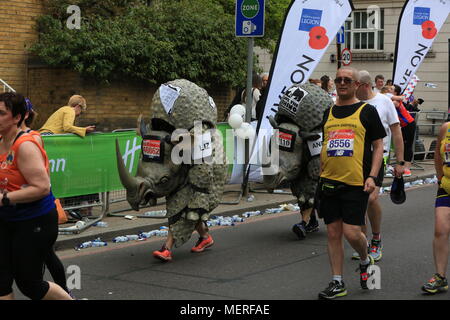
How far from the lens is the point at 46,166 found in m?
5.54

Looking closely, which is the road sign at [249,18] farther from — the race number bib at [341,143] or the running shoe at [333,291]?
the running shoe at [333,291]

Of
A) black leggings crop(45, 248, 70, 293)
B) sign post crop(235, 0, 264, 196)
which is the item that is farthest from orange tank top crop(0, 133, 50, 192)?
sign post crop(235, 0, 264, 196)

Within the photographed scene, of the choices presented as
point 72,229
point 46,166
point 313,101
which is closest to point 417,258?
point 313,101

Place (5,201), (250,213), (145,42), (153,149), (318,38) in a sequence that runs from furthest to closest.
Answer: (145,42), (318,38), (250,213), (153,149), (5,201)

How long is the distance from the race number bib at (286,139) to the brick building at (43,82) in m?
8.09

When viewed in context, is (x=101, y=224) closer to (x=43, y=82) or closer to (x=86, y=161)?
(x=86, y=161)

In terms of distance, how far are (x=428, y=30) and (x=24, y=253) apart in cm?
1312

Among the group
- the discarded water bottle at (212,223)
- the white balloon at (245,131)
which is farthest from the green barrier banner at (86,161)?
the white balloon at (245,131)

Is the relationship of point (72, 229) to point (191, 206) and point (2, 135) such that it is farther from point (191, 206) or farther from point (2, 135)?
point (2, 135)

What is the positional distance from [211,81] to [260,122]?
22.7 feet

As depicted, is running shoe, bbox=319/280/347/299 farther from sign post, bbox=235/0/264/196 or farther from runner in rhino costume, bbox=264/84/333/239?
sign post, bbox=235/0/264/196

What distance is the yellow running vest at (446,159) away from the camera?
6.97 m

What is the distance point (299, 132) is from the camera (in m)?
9.41

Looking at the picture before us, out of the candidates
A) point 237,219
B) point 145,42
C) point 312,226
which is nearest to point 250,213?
point 237,219
